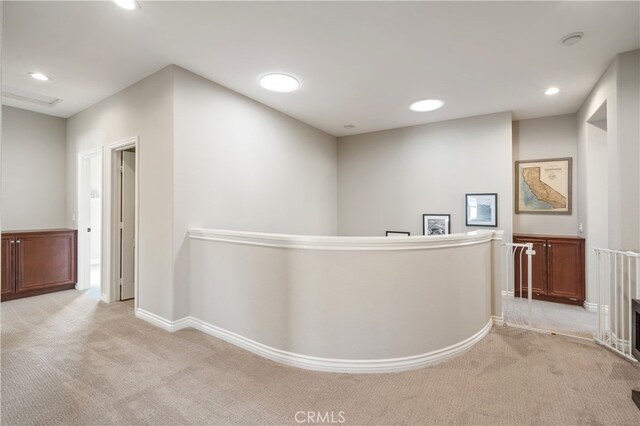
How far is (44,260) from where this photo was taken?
180 inches

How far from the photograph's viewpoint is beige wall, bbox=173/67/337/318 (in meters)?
3.35

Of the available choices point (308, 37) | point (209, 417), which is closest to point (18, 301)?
point (209, 417)

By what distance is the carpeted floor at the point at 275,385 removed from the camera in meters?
2.01

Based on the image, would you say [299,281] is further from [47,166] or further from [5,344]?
[47,166]

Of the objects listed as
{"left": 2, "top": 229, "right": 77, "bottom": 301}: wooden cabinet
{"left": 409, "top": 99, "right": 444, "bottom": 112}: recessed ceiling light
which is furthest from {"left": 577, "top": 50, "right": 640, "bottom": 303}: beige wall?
{"left": 2, "top": 229, "right": 77, "bottom": 301}: wooden cabinet

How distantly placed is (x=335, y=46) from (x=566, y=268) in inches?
173

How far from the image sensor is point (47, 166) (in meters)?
4.97

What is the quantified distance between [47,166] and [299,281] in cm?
499

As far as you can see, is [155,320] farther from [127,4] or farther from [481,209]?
[481,209]

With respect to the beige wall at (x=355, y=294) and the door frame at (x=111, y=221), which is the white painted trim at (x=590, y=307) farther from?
the door frame at (x=111, y=221)

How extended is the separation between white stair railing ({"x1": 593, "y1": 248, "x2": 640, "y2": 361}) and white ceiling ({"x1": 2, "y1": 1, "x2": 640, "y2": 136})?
1996mm

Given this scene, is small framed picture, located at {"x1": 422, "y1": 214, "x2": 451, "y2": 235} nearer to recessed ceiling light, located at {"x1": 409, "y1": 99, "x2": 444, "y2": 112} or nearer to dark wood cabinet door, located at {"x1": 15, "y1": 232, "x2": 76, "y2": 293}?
recessed ceiling light, located at {"x1": 409, "y1": 99, "x2": 444, "y2": 112}

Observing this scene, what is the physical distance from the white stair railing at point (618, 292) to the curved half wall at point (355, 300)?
1299 mm

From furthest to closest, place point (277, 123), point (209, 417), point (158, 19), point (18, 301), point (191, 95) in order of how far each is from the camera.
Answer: point (277, 123), point (18, 301), point (191, 95), point (158, 19), point (209, 417)
